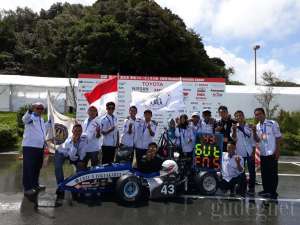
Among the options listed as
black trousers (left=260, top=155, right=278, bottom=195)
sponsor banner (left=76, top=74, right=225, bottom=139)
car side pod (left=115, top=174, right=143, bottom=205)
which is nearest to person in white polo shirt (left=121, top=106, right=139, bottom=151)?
car side pod (left=115, top=174, right=143, bottom=205)

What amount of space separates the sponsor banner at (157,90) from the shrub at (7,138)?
3.95m

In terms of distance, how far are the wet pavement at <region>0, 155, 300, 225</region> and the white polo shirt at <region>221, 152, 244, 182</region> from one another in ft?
1.91

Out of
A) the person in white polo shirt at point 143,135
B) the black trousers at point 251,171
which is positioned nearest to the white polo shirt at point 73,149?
the person in white polo shirt at point 143,135

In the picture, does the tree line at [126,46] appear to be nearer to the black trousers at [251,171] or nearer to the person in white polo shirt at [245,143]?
the person in white polo shirt at [245,143]

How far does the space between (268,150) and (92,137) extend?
354cm

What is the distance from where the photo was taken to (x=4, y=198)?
7938 millimetres

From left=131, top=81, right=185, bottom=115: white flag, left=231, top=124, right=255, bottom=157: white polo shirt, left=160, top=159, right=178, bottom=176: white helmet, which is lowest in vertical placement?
left=160, top=159, right=178, bottom=176: white helmet

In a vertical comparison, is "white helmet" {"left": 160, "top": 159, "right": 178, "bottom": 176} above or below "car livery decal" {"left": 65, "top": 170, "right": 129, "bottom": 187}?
above

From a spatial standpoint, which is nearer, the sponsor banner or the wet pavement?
the wet pavement

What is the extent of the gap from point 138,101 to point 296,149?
30.5 feet

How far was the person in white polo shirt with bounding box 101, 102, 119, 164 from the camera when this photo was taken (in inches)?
357

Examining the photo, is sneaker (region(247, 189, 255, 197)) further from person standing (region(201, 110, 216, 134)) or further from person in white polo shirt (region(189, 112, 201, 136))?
person in white polo shirt (region(189, 112, 201, 136))

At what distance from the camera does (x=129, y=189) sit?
305 inches

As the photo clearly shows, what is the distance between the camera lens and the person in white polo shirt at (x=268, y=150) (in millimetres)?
8578
